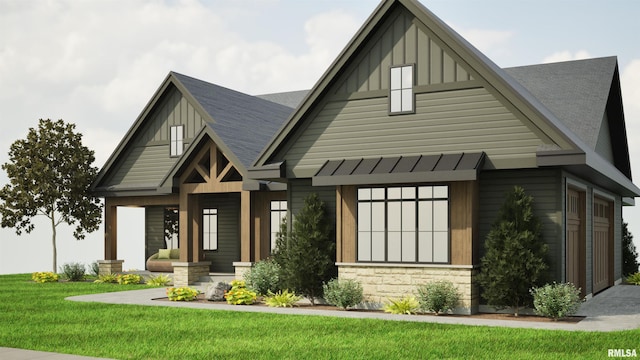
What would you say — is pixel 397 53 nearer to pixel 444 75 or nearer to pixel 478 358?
pixel 444 75

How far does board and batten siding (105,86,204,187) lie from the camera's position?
98.4 feet

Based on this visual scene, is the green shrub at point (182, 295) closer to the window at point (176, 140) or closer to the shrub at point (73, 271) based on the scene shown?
the window at point (176, 140)

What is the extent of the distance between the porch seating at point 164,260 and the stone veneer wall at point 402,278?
45.9ft

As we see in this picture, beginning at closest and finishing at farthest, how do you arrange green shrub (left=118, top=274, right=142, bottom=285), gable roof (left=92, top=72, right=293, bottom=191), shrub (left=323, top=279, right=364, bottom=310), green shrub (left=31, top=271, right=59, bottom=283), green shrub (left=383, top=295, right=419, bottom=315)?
1. green shrub (left=383, top=295, right=419, bottom=315)
2. shrub (left=323, top=279, right=364, bottom=310)
3. gable roof (left=92, top=72, right=293, bottom=191)
4. green shrub (left=118, top=274, right=142, bottom=285)
5. green shrub (left=31, top=271, right=59, bottom=283)

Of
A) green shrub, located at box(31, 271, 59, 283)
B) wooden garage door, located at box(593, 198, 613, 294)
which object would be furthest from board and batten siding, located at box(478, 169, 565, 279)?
green shrub, located at box(31, 271, 59, 283)

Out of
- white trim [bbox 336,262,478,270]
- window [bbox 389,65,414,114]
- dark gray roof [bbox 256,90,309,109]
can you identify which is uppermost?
dark gray roof [bbox 256,90,309,109]

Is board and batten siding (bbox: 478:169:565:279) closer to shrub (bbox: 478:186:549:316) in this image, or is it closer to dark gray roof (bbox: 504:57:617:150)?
shrub (bbox: 478:186:549:316)

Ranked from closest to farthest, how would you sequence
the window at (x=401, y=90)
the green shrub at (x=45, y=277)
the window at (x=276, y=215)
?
the window at (x=401, y=90), the window at (x=276, y=215), the green shrub at (x=45, y=277)

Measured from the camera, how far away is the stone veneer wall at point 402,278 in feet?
57.9

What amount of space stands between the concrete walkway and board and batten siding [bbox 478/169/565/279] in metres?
1.79

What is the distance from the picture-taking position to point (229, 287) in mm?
21547

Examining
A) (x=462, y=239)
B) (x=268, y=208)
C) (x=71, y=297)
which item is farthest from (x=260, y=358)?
(x=268, y=208)

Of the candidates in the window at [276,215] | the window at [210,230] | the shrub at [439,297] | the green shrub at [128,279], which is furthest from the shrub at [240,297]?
the green shrub at [128,279]

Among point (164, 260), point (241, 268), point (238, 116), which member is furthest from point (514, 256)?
point (164, 260)
